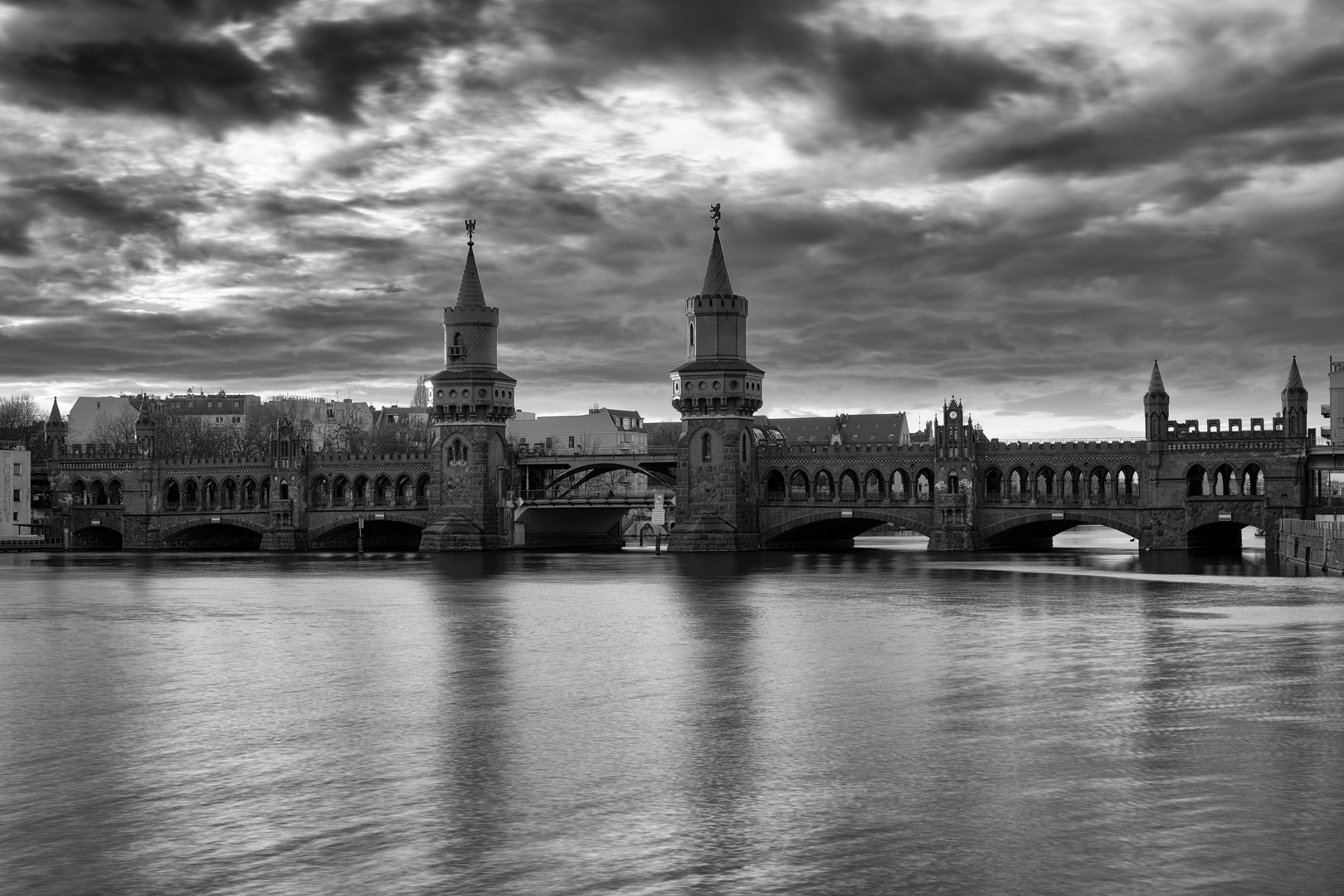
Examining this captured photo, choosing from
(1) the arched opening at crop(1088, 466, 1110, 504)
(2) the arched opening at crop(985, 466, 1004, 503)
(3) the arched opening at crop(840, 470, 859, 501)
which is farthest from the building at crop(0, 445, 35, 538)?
(1) the arched opening at crop(1088, 466, 1110, 504)

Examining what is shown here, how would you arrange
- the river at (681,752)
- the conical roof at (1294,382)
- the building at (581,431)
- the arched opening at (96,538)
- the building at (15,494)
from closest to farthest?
the river at (681,752) → the conical roof at (1294,382) → the building at (15,494) → the arched opening at (96,538) → the building at (581,431)

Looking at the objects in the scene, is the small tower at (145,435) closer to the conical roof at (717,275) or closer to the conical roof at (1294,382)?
the conical roof at (717,275)

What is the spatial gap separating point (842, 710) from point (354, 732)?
8681 millimetres

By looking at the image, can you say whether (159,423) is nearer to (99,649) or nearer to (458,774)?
(99,649)

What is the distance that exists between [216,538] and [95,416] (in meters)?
81.2

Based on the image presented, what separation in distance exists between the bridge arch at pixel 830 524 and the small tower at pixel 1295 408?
2342cm

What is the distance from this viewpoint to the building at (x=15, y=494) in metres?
122

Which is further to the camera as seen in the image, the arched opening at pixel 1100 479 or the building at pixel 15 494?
the building at pixel 15 494

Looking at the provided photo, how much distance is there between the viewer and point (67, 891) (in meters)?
14.8

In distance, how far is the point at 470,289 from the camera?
357ft

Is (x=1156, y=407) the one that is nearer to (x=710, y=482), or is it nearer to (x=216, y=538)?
(x=710, y=482)

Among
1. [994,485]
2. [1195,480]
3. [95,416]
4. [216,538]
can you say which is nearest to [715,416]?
[994,485]

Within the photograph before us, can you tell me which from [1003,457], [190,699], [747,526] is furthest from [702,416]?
[190,699]

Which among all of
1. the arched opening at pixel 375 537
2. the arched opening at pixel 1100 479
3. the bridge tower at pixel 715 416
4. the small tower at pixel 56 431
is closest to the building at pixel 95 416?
the small tower at pixel 56 431
